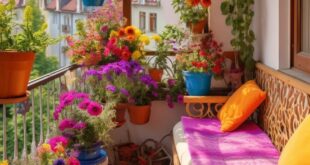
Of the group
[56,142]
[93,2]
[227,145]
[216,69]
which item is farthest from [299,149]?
[93,2]

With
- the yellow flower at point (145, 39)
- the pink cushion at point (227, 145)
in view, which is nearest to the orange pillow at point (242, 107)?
the pink cushion at point (227, 145)

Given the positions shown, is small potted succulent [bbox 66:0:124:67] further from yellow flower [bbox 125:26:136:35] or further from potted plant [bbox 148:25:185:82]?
potted plant [bbox 148:25:185:82]

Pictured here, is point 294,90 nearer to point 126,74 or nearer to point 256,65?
point 256,65

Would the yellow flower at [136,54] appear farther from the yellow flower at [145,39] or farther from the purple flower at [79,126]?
the purple flower at [79,126]

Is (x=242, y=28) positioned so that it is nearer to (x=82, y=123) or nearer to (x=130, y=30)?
(x=130, y=30)

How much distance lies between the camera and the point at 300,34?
2342 millimetres

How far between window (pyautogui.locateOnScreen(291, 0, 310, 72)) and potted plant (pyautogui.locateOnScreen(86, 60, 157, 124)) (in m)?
1.25

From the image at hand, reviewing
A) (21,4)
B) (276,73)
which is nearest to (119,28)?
(276,73)

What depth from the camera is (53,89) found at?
8.77 feet

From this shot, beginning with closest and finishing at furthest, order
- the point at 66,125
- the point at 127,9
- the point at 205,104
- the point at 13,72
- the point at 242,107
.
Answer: the point at 13,72 → the point at 66,125 → the point at 242,107 → the point at 205,104 → the point at 127,9

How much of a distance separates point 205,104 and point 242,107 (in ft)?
1.76

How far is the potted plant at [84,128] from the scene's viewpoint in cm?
225

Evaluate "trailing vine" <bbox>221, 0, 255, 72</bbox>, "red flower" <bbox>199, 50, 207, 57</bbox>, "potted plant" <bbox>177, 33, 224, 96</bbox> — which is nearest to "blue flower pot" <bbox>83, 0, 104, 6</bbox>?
"potted plant" <bbox>177, 33, 224, 96</bbox>

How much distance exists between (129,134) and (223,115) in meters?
0.99
